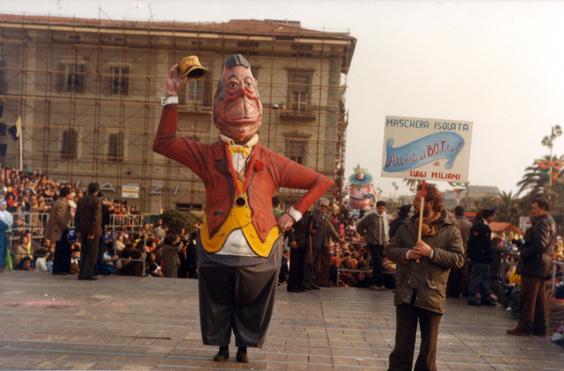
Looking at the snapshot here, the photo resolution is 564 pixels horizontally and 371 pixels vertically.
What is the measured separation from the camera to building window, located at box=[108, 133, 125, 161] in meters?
35.3

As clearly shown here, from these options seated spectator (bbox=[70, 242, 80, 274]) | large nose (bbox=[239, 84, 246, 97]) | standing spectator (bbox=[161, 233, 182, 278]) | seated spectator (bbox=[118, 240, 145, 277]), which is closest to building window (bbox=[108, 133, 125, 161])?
seated spectator (bbox=[70, 242, 80, 274])

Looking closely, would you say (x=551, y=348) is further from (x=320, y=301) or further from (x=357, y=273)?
(x=357, y=273)

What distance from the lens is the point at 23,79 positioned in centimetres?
3475

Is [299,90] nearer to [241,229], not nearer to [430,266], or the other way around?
[241,229]

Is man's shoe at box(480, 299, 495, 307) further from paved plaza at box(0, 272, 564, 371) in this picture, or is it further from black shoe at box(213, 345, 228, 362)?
black shoe at box(213, 345, 228, 362)

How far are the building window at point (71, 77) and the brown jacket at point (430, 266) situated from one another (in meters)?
31.3

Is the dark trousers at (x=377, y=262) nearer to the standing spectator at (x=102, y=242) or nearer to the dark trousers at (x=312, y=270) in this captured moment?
the dark trousers at (x=312, y=270)

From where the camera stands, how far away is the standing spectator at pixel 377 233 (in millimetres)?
12719

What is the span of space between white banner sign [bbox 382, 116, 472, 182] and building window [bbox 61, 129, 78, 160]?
2881cm

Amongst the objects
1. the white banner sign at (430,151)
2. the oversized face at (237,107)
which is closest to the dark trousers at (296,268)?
the white banner sign at (430,151)

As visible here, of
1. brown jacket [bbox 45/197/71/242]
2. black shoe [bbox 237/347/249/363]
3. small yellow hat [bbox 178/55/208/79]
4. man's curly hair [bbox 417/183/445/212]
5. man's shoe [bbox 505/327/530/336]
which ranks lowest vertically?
man's shoe [bbox 505/327/530/336]

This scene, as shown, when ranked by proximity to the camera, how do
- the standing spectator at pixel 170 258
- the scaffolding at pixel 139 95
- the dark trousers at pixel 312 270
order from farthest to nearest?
the scaffolding at pixel 139 95, the standing spectator at pixel 170 258, the dark trousers at pixel 312 270

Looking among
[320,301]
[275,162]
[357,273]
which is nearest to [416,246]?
[275,162]

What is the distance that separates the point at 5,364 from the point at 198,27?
3060 centimetres
